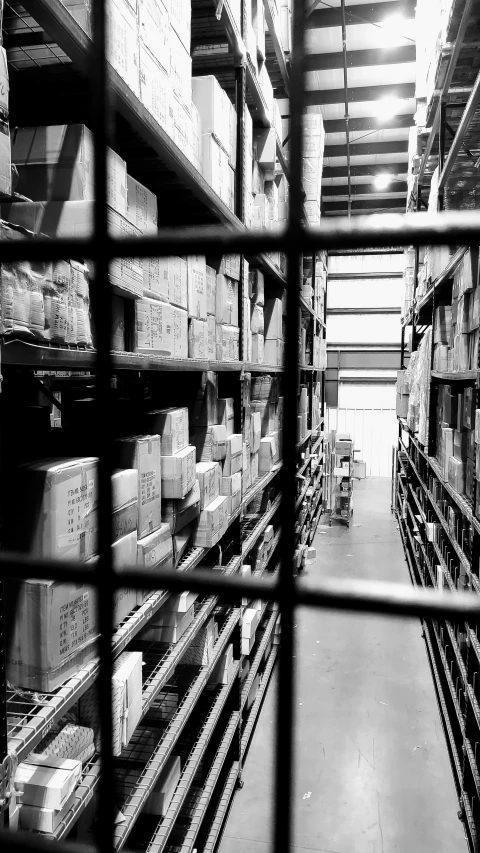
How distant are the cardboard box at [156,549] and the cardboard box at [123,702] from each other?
309 millimetres

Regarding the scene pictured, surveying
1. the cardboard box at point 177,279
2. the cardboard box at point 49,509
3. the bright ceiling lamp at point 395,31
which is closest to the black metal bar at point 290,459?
the cardboard box at point 49,509

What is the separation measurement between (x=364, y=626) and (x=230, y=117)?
4.60 m

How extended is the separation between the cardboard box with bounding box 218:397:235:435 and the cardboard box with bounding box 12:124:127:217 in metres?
1.48

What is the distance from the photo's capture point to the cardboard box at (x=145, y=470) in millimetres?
1916

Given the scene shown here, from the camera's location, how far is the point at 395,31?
21.0 ft

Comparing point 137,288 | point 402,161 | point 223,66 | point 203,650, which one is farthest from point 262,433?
point 402,161

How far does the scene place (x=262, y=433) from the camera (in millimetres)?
4473

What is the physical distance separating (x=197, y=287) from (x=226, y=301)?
45 cm

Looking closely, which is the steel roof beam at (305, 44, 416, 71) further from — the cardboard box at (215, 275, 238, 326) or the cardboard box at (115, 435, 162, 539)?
the cardboard box at (115, 435, 162, 539)

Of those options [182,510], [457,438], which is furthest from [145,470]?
[457,438]

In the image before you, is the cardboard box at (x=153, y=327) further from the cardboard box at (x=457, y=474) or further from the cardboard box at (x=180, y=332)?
the cardboard box at (x=457, y=474)

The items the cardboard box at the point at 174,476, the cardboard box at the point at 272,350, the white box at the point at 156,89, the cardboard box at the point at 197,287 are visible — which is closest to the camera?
the white box at the point at 156,89

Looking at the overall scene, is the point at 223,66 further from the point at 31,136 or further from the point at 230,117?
the point at 31,136

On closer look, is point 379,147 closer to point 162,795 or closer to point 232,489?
point 232,489
